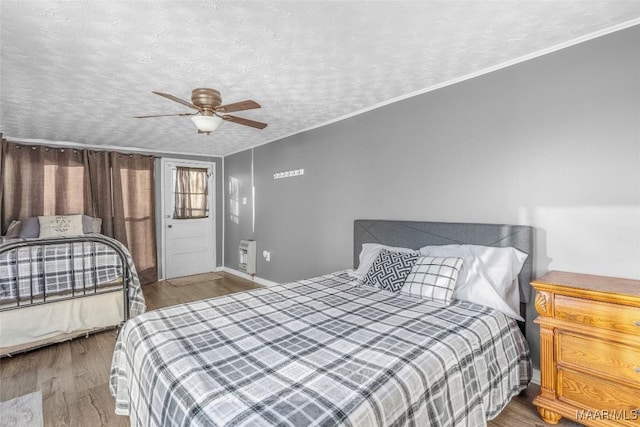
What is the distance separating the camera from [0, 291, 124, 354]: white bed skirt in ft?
8.55

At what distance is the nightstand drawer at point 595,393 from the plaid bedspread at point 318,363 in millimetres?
249

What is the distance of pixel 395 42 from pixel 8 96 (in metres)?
3.32

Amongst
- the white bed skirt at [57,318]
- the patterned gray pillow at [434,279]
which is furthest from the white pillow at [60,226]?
the patterned gray pillow at [434,279]

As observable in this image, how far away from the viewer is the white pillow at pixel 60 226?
12.7ft

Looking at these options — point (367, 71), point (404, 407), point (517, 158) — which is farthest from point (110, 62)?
point (517, 158)

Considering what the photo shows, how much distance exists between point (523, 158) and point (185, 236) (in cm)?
528

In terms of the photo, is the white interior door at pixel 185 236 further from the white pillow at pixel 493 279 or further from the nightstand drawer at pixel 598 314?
the nightstand drawer at pixel 598 314

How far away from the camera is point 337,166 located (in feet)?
11.6

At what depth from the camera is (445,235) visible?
252 centimetres

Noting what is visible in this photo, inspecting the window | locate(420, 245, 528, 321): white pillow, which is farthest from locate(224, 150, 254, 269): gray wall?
locate(420, 245, 528, 321): white pillow

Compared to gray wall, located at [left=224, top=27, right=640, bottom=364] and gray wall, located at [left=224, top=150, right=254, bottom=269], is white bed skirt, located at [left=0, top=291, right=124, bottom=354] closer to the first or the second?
gray wall, located at [left=224, top=150, right=254, bottom=269]

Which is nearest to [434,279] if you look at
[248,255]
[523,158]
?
[523,158]

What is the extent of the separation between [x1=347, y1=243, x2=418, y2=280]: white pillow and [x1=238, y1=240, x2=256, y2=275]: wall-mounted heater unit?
2.41m

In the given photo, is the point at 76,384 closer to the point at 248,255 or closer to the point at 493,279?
the point at 248,255
